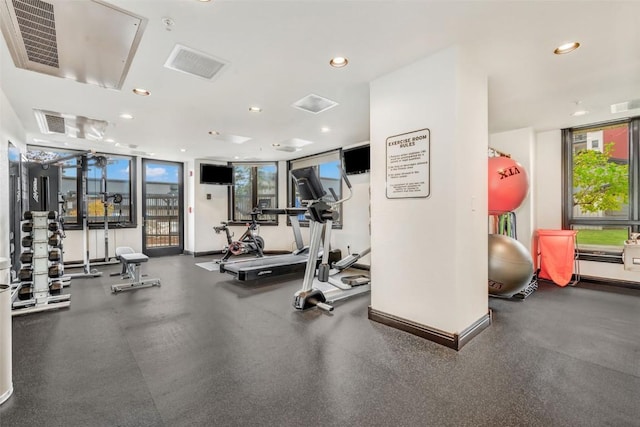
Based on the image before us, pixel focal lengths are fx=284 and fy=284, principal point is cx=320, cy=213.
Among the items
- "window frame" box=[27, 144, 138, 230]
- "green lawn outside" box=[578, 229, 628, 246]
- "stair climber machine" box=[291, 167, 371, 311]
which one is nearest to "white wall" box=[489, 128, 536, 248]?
"green lawn outside" box=[578, 229, 628, 246]

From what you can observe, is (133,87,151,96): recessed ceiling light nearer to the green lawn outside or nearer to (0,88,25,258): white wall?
(0,88,25,258): white wall

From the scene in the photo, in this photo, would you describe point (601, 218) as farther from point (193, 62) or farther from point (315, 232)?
point (193, 62)

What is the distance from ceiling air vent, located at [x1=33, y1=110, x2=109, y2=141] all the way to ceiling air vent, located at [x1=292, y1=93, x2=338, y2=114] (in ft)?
10.4

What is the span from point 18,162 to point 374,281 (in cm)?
519

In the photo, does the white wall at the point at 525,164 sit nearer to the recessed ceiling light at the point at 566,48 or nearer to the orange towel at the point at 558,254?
the orange towel at the point at 558,254

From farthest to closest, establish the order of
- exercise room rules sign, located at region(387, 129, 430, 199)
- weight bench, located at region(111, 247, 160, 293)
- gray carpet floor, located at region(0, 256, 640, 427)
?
1. weight bench, located at region(111, 247, 160, 293)
2. exercise room rules sign, located at region(387, 129, 430, 199)
3. gray carpet floor, located at region(0, 256, 640, 427)

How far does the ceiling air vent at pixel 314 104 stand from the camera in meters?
3.66

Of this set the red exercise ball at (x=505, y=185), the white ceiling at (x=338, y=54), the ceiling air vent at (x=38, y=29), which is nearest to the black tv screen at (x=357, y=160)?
the white ceiling at (x=338, y=54)

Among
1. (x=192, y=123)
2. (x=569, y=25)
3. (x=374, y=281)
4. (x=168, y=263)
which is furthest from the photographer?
(x=168, y=263)

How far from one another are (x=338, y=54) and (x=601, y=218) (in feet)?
16.7

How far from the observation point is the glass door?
7.47 meters

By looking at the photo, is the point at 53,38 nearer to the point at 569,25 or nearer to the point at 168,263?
the point at 569,25

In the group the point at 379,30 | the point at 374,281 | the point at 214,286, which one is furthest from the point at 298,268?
the point at 379,30

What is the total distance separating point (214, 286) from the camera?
468 cm
